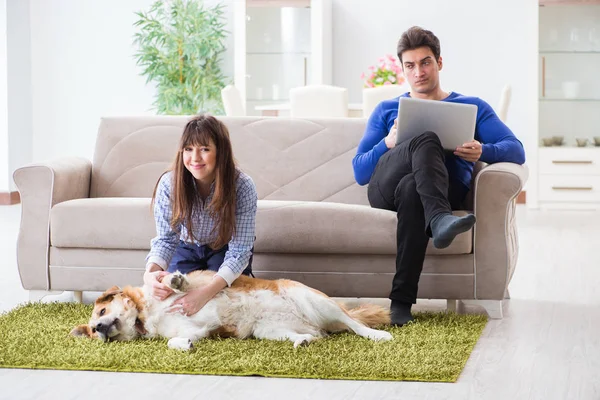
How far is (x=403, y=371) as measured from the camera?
2.44 metres

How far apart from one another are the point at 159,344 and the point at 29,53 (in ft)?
18.9

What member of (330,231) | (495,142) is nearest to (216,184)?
(330,231)

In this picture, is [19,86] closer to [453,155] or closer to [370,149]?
[370,149]

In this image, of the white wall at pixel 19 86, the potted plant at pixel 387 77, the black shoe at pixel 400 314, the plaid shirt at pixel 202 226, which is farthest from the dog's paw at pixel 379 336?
the white wall at pixel 19 86

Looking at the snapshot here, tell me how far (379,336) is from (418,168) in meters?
0.57

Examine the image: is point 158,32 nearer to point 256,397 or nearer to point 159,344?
point 159,344

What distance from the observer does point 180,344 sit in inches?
104

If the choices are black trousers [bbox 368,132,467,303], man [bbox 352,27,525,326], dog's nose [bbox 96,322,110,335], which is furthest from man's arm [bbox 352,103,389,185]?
dog's nose [bbox 96,322,110,335]

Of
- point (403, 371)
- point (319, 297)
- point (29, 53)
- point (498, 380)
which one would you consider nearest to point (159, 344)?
point (319, 297)

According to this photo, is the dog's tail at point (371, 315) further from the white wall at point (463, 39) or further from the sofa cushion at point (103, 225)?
the white wall at point (463, 39)

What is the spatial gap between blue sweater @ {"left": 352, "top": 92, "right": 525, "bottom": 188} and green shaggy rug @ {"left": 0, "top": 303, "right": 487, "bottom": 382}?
67 cm

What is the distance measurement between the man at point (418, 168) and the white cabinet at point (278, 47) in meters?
3.84

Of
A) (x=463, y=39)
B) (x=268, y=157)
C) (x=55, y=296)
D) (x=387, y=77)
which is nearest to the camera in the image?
(x=55, y=296)

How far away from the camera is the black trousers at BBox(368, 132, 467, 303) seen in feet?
9.68
